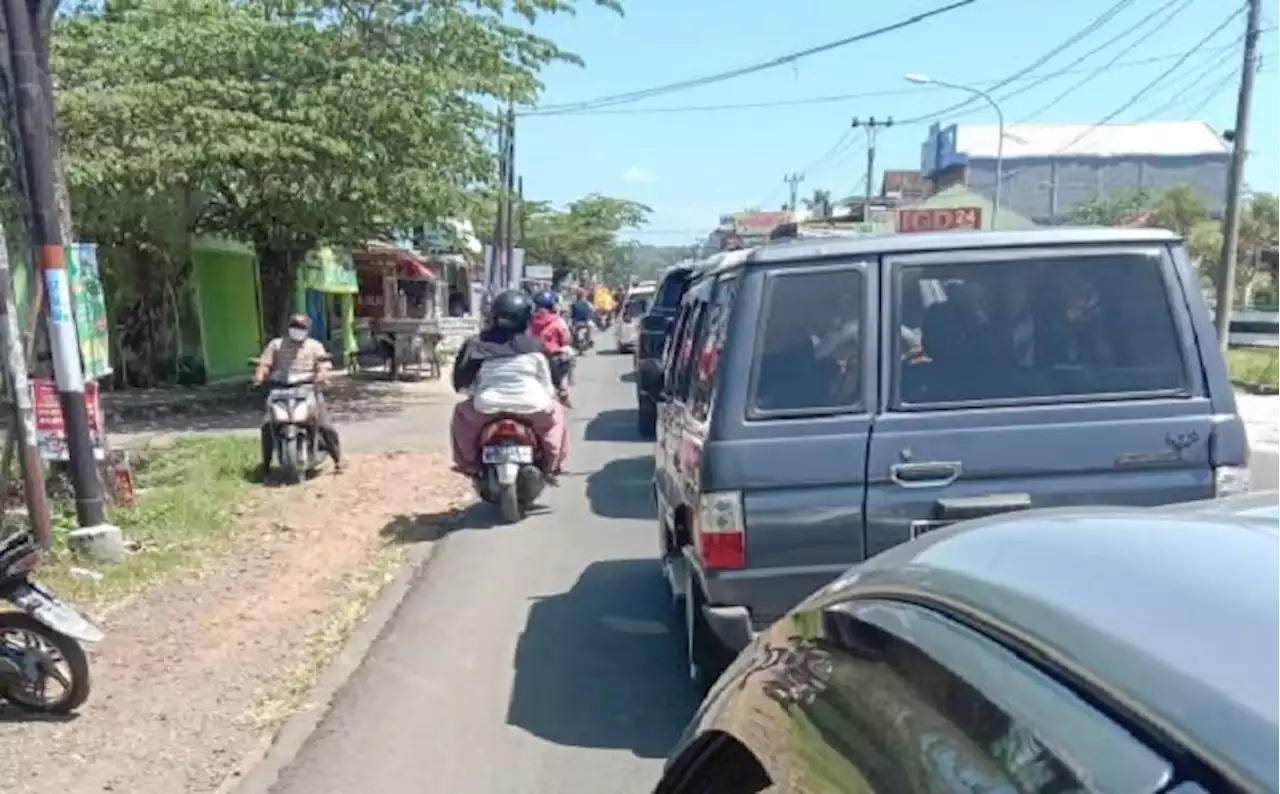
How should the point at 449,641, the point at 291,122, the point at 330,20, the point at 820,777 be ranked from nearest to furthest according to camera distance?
the point at 820,777, the point at 449,641, the point at 291,122, the point at 330,20

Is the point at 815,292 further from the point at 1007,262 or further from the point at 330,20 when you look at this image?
the point at 330,20

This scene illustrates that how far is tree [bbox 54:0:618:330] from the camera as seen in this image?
611 inches

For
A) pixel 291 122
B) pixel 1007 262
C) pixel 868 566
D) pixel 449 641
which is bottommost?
pixel 449 641

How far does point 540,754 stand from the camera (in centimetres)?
515

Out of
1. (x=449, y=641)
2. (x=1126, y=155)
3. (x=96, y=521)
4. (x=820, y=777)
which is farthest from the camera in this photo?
(x=1126, y=155)

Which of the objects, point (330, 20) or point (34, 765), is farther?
point (330, 20)

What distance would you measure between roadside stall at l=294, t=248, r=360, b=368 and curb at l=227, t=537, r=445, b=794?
17.9 m

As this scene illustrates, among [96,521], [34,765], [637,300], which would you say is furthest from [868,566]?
[637,300]

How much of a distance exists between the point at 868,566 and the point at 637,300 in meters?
29.1

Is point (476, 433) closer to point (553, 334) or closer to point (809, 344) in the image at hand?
point (809, 344)

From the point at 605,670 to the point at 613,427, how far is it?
Result: 10.4 m

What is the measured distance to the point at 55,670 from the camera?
18.5ft

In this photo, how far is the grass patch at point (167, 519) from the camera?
8023 millimetres

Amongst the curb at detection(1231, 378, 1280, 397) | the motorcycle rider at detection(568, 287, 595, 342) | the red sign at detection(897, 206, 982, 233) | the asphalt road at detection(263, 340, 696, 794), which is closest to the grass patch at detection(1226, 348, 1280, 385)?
the curb at detection(1231, 378, 1280, 397)
